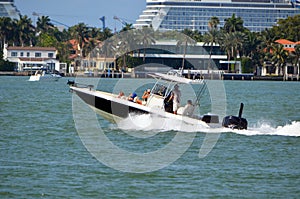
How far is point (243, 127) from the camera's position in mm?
31578

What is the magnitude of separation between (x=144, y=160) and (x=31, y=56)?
131 m

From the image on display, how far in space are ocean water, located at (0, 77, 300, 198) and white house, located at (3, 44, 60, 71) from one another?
382ft

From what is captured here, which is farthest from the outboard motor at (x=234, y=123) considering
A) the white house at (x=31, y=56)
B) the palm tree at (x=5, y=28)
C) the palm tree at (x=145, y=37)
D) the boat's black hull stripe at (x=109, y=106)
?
the palm tree at (x=145, y=37)

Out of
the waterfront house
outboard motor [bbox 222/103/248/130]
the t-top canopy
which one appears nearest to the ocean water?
outboard motor [bbox 222/103/248/130]

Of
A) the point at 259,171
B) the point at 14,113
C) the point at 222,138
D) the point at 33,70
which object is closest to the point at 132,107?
the point at 222,138

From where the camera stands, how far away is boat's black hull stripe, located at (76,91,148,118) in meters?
31.1

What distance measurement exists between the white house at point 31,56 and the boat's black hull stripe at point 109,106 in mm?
121268

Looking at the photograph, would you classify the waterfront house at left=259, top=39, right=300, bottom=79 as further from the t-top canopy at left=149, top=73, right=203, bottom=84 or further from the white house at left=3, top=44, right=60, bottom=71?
the t-top canopy at left=149, top=73, right=203, bottom=84

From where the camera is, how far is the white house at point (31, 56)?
153750 mm

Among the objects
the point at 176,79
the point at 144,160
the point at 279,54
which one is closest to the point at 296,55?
the point at 279,54

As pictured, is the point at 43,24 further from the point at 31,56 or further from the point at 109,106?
the point at 109,106

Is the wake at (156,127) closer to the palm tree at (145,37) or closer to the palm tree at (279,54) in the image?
the palm tree at (279,54)

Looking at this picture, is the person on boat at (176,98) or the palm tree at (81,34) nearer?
the person on boat at (176,98)

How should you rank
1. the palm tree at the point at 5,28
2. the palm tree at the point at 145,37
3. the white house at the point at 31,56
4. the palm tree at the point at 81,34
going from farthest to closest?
1. the palm tree at the point at 145,37
2. the palm tree at the point at 81,34
3. the palm tree at the point at 5,28
4. the white house at the point at 31,56
